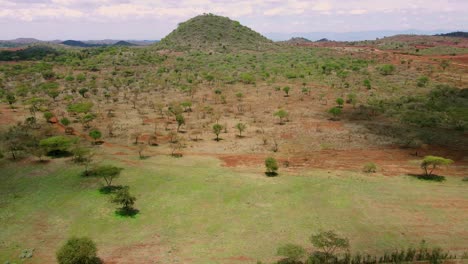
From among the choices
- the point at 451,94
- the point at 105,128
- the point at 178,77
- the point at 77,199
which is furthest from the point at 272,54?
the point at 77,199

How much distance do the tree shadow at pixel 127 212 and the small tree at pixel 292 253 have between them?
11.3m

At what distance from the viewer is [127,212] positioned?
80.5ft

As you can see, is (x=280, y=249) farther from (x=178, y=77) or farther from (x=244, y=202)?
(x=178, y=77)

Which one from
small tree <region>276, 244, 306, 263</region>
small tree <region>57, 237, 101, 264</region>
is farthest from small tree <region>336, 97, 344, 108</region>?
small tree <region>57, 237, 101, 264</region>

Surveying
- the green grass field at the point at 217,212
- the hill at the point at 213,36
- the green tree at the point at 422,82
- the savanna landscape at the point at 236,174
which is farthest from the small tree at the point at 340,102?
the hill at the point at 213,36

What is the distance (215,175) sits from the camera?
3044 cm

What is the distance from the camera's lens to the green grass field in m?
20.9

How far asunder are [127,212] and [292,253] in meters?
12.9

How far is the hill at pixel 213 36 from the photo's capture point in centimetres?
12512

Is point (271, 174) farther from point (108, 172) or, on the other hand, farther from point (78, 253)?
point (78, 253)

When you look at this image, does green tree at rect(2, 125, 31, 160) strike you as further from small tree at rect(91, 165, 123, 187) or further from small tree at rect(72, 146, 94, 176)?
small tree at rect(91, 165, 123, 187)

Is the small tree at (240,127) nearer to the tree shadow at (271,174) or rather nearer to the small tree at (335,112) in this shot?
the tree shadow at (271,174)

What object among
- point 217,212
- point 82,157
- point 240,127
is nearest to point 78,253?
point 217,212

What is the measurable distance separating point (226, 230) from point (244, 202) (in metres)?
3.88
